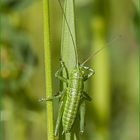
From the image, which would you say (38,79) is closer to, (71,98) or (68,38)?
(71,98)

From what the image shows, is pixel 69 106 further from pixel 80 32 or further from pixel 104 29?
pixel 80 32

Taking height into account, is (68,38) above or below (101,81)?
above

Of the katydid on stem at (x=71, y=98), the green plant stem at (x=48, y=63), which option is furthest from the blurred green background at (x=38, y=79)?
the green plant stem at (x=48, y=63)

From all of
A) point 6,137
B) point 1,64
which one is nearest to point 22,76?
point 1,64

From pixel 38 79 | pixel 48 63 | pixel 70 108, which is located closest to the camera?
pixel 48 63

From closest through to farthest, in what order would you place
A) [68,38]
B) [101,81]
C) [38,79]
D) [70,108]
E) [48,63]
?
[48,63]
[68,38]
[70,108]
[101,81]
[38,79]

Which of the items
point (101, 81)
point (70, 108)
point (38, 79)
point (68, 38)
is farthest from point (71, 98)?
point (38, 79)

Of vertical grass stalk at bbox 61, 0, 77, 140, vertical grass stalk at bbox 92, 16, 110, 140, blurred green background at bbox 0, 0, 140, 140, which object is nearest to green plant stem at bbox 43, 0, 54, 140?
vertical grass stalk at bbox 61, 0, 77, 140

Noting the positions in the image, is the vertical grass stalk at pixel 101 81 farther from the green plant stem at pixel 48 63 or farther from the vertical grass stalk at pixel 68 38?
the green plant stem at pixel 48 63

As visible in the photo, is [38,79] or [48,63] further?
[38,79]
